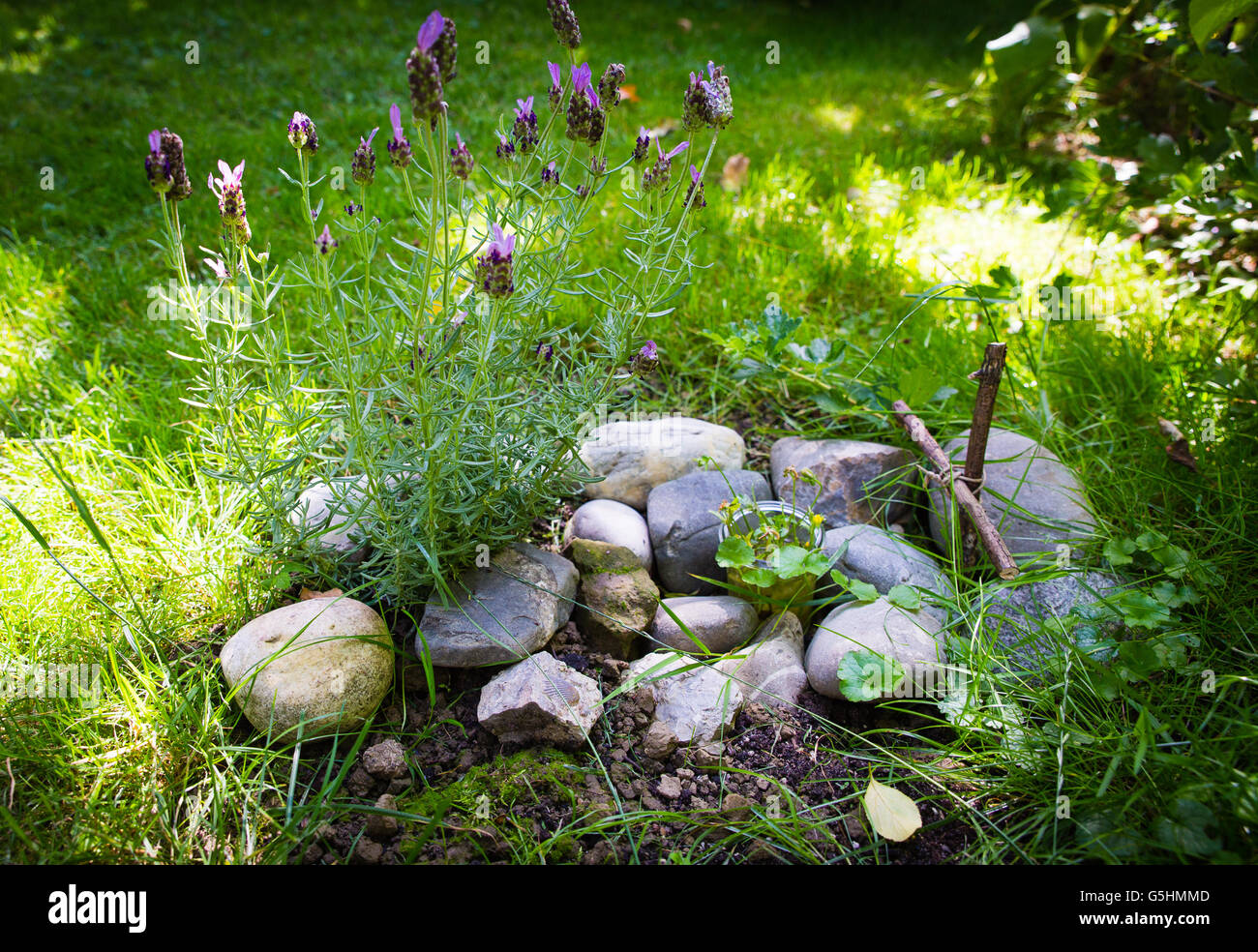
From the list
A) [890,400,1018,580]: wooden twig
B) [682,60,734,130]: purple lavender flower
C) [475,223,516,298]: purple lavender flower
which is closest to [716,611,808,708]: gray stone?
[890,400,1018,580]: wooden twig

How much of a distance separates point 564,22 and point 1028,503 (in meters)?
1.65

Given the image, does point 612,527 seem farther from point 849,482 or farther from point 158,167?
point 158,167

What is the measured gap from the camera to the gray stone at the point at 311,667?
61.8 inches

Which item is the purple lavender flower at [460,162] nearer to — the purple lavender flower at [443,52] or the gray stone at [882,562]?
the purple lavender flower at [443,52]

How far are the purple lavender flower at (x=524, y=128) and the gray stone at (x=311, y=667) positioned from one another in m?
1.00

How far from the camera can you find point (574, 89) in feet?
4.75

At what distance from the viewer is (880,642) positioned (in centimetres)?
176

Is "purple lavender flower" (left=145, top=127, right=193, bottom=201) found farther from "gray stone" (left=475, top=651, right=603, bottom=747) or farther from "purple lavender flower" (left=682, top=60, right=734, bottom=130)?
"gray stone" (left=475, top=651, right=603, bottom=747)

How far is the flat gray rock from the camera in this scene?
166 centimetres

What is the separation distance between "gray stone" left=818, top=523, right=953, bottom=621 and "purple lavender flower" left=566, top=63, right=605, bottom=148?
109 centimetres

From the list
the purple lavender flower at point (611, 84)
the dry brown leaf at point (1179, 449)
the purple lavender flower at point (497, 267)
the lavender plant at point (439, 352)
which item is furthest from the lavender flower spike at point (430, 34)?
the dry brown leaf at point (1179, 449)

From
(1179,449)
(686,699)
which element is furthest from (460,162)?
(1179,449)
